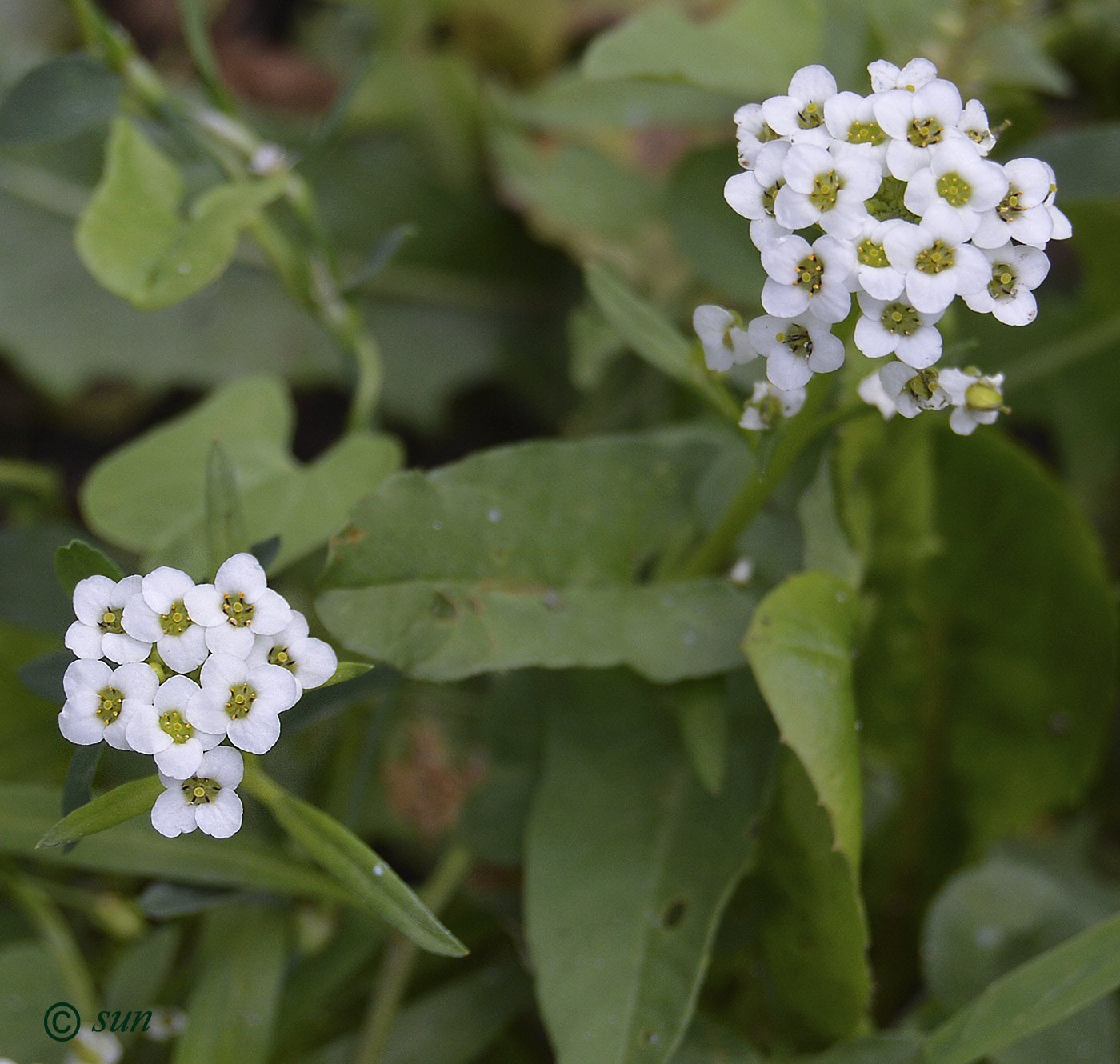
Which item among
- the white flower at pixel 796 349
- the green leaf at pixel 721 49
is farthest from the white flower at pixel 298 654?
the green leaf at pixel 721 49

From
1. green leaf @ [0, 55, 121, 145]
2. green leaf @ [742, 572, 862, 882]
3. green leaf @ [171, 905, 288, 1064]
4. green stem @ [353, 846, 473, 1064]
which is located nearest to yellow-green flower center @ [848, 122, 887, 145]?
green leaf @ [742, 572, 862, 882]

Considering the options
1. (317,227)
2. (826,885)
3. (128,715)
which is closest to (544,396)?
(317,227)

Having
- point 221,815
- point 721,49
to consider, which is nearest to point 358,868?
point 221,815

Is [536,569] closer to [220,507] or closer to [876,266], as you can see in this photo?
[220,507]

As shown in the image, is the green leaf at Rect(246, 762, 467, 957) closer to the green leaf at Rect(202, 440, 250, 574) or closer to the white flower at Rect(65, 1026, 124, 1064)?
the green leaf at Rect(202, 440, 250, 574)

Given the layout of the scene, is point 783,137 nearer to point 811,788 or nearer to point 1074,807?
point 811,788

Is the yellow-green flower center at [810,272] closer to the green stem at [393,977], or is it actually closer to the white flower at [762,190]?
the white flower at [762,190]

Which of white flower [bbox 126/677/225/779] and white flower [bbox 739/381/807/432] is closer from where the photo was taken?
white flower [bbox 126/677/225/779]

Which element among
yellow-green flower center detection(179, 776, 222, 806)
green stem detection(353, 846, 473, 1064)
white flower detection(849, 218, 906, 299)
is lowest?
green stem detection(353, 846, 473, 1064)
